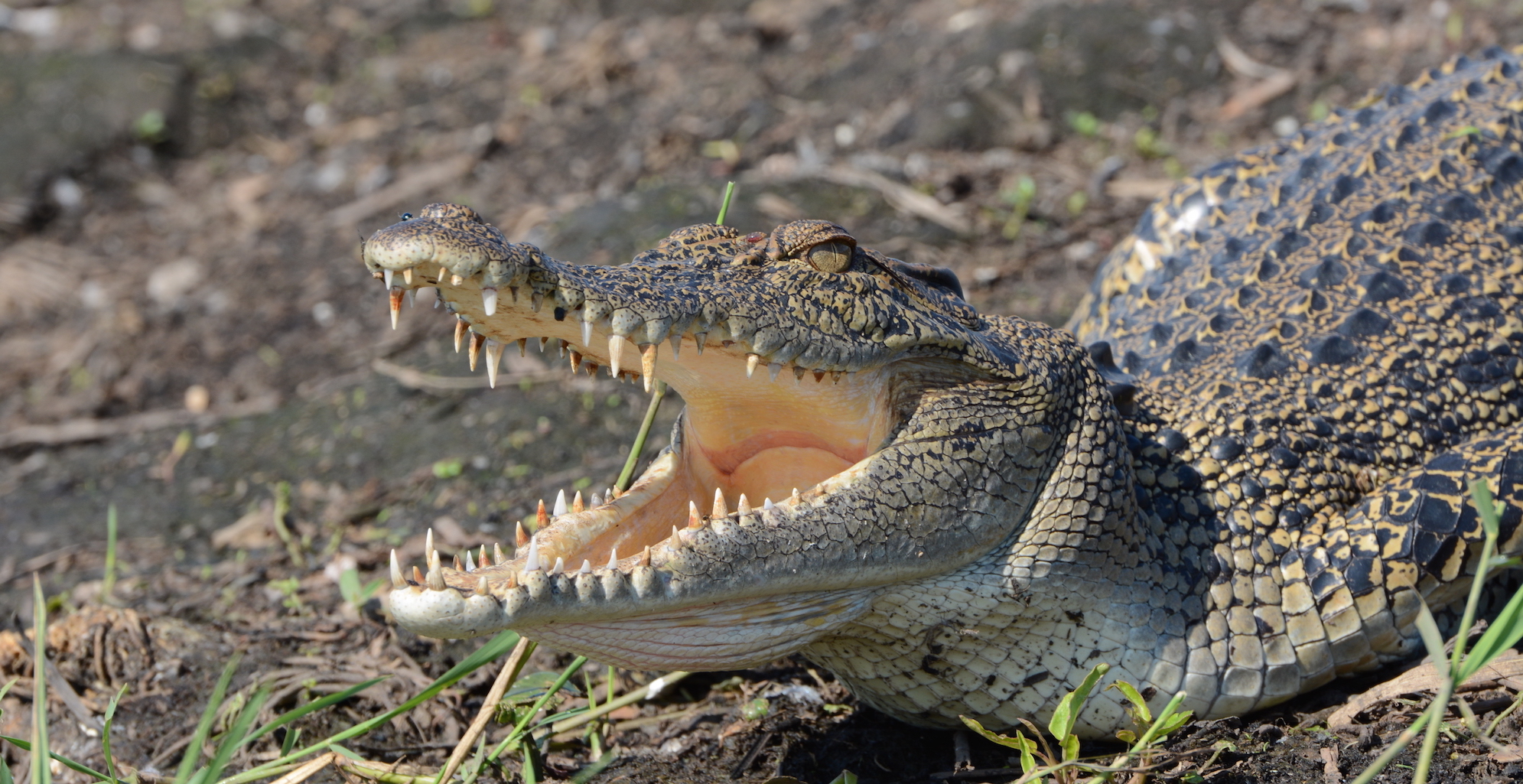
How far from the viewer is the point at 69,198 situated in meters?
8.22

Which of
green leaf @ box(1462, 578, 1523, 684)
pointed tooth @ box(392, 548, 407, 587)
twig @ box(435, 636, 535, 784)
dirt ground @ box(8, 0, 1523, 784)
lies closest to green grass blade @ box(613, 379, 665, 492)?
twig @ box(435, 636, 535, 784)

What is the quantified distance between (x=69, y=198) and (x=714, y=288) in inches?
288

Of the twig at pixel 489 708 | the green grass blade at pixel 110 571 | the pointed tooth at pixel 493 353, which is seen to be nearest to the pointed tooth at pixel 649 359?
the pointed tooth at pixel 493 353

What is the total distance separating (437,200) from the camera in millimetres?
7574

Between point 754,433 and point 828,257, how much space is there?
483mm

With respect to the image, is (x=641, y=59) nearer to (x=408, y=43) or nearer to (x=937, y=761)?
(x=408, y=43)

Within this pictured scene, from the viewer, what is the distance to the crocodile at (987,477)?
2352 mm

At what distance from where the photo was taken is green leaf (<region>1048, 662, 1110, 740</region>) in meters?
2.54

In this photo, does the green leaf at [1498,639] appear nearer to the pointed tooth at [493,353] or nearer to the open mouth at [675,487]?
the open mouth at [675,487]

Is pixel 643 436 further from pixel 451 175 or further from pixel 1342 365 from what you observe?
pixel 451 175

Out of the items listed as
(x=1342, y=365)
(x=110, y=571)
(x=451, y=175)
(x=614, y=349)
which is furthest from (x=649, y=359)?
(x=451, y=175)

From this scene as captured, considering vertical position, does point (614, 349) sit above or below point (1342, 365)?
above

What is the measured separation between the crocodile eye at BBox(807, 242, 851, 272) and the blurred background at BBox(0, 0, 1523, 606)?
70.3 inches

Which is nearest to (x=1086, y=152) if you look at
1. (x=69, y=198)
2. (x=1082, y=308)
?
(x=1082, y=308)
